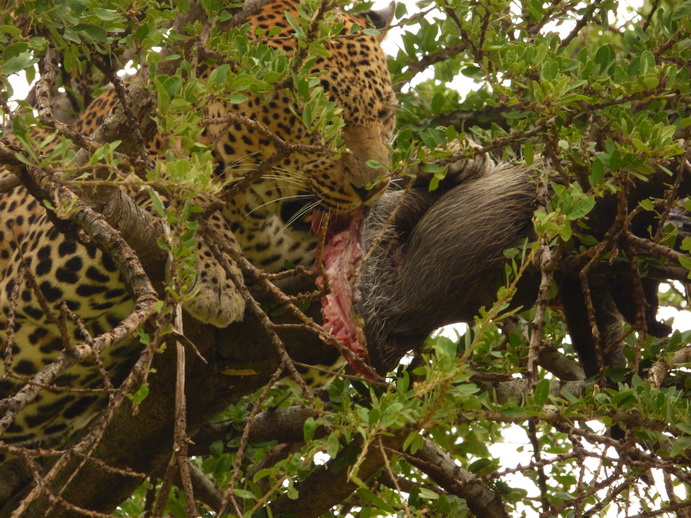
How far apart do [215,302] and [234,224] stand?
624 millimetres

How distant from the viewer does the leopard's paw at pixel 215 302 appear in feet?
9.82

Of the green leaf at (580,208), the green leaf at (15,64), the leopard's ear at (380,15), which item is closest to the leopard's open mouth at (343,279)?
the leopard's ear at (380,15)

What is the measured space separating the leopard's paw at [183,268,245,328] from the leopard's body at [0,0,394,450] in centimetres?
2

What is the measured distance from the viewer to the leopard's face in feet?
11.4

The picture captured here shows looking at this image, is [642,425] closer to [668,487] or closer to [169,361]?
[668,487]

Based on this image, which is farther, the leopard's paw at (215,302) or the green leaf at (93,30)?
the leopard's paw at (215,302)

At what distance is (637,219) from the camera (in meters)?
3.01

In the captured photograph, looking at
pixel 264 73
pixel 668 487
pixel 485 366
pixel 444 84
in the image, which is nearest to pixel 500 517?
pixel 485 366

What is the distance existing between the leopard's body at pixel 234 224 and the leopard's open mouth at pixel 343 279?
0.10 meters

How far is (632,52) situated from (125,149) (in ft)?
5.50

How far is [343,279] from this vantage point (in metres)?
3.53

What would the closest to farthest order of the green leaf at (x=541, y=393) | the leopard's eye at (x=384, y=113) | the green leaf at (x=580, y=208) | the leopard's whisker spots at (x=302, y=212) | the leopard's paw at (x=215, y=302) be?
the green leaf at (x=580, y=208) → the green leaf at (x=541, y=393) → the leopard's paw at (x=215, y=302) → the leopard's whisker spots at (x=302, y=212) → the leopard's eye at (x=384, y=113)

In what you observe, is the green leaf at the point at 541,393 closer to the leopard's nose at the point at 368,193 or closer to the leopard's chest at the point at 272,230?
the leopard's nose at the point at 368,193

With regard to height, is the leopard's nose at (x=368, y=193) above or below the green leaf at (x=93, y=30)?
above
